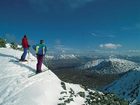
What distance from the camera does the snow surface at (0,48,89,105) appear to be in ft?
76.6

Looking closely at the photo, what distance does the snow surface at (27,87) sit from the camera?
2334 cm

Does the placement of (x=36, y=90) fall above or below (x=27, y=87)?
below

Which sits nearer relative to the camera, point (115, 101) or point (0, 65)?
point (115, 101)

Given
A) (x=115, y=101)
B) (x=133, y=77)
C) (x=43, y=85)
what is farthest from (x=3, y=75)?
(x=133, y=77)

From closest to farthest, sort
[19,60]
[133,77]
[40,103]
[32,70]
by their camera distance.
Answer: [40,103], [32,70], [19,60], [133,77]

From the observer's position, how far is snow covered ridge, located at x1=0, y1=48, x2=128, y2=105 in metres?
23.5

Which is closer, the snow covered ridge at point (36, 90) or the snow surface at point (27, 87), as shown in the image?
the snow surface at point (27, 87)

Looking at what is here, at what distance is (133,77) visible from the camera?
117938 mm

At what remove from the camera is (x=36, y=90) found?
24.8 metres

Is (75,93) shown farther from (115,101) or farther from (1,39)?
(1,39)

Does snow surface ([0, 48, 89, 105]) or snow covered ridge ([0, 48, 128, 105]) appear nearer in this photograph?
snow surface ([0, 48, 89, 105])

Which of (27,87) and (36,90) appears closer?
(36,90)

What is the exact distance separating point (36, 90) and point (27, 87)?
1053mm

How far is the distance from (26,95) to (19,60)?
9.78 m
